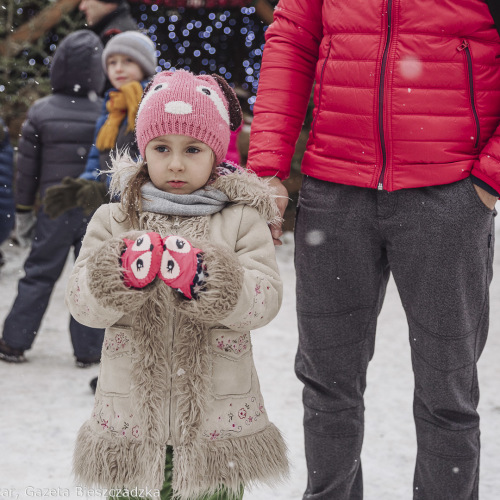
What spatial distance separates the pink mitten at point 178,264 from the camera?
149cm

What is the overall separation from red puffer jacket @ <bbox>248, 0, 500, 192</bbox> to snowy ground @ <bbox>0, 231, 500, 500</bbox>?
1.21 meters

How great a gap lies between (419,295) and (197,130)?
743 mm

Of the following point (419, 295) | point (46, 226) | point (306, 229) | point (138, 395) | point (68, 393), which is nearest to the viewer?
point (138, 395)

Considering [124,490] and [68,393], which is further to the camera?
[68,393]

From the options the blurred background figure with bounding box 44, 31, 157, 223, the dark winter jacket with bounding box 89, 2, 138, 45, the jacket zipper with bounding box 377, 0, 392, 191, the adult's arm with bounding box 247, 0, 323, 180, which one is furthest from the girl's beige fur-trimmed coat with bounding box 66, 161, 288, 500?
the dark winter jacket with bounding box 89, 2, 138, 45

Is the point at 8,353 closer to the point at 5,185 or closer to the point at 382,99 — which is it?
the point at 5,185

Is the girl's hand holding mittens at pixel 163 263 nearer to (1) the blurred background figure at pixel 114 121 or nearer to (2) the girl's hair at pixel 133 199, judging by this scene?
(2) the girl's hair at pixel 133 199

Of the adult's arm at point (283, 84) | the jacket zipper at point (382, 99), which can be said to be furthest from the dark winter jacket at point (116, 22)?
the jacket zipper at point (382, 99)

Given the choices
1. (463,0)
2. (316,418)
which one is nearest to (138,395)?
(316,418)

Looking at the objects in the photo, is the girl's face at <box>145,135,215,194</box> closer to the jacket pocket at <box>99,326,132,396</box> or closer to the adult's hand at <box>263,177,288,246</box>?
the adult's hand at <box>263,177,288,246</box>

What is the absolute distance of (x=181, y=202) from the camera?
69.5 inches

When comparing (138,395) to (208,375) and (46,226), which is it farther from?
(46,226)

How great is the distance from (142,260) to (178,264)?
8 cm

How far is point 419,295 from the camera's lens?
1.87m
